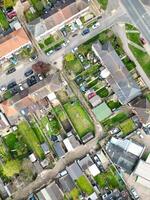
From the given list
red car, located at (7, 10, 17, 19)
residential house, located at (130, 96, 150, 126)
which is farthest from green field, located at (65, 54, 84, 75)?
red car, located at (7, 10, 17, 19)

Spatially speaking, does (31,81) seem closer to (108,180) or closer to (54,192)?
(54,192)

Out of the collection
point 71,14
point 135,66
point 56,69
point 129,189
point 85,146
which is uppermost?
point 71,14

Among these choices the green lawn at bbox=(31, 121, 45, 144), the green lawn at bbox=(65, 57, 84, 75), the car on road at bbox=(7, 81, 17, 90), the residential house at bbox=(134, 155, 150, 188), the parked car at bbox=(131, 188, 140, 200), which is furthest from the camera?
the car on road at bbox=(7, 81, 17, 90)

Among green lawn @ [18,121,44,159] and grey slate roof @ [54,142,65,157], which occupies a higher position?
green lawn @ [18,121,44,159]

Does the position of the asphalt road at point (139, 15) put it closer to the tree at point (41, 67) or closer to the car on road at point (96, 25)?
the car on road at point (96, 25)

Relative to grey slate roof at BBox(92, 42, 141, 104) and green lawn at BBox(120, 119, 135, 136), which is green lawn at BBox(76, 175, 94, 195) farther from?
grey slate roof at BBox(92, 42, 141, 104)

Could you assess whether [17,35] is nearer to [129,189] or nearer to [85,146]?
[85,146]

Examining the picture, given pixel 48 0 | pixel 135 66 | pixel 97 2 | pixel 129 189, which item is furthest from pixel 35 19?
pixel 129 189
